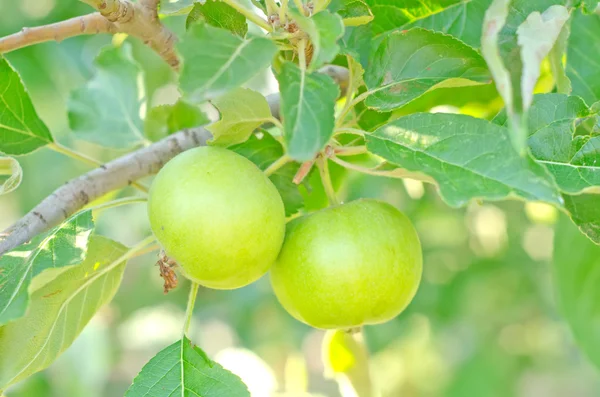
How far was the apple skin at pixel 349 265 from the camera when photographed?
0.90 m

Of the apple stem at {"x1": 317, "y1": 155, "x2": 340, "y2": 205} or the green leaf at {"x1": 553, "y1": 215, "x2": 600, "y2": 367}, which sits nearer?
the apple stem at {"x1": 317, "y1": 155, "x2": 340, "y2": 205}

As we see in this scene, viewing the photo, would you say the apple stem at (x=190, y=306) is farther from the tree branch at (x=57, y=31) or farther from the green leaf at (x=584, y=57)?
the green leaf at (x=584, y=57)

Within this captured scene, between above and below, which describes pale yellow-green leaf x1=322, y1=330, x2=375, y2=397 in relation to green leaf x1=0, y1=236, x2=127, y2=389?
below

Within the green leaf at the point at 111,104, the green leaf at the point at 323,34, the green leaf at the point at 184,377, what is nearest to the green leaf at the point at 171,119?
the green leaf at the point at 111,104

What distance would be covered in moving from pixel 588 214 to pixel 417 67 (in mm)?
296

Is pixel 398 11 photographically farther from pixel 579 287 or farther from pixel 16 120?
pixel 579 287

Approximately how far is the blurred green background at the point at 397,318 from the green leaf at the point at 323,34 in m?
1.19

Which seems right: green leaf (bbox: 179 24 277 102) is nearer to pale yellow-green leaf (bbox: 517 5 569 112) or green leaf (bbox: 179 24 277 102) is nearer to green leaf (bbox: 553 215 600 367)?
pale yellow-green leaf (bbox: 517 5 569 112)

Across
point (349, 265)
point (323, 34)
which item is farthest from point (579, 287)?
point (323, 34)

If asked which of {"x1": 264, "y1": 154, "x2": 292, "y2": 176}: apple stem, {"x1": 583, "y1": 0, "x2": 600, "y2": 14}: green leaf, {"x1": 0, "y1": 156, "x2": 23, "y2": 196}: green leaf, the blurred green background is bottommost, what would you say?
the blurred green background

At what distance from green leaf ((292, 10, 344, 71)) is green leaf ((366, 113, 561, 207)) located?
153 mm

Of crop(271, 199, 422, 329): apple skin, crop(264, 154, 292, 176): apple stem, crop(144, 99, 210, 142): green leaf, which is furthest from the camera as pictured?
crop(144, 99, 210, 142): green leaf

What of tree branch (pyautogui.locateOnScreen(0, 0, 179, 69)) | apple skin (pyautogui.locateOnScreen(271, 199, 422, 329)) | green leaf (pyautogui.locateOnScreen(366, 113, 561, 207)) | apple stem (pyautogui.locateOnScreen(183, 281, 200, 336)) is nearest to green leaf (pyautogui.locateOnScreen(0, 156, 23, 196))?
tree branch (pyautogui.locateOnScreen(0, 0, 179, 69))

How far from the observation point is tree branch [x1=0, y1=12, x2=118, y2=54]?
1020 millimetres
